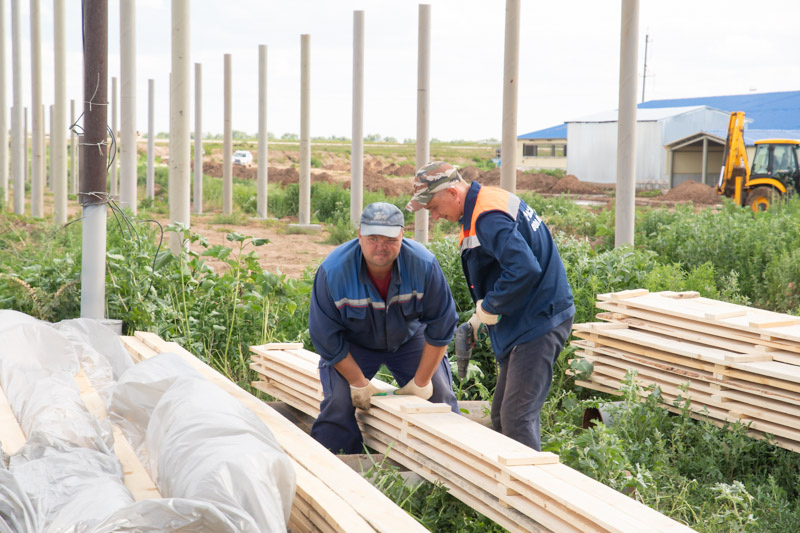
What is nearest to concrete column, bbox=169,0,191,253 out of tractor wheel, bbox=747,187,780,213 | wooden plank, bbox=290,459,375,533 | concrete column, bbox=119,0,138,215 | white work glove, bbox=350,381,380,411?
concrete column, bbox=119,0,138,215

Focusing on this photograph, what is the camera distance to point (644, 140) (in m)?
37.1

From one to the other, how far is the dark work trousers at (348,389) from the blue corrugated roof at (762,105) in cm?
3691

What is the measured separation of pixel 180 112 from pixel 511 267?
5795 mm

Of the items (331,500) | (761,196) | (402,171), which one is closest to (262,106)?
(761,196)

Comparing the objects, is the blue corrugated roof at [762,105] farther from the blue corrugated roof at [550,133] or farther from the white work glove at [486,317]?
the white work glove at [486,317]

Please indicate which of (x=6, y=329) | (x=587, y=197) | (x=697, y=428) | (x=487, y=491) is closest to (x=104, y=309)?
(x=6, y=329)

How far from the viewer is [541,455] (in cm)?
366

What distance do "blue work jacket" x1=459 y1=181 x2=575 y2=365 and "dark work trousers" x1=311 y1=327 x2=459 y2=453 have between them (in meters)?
0.55

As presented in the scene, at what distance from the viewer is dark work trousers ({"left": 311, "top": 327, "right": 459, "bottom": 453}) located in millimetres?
4961

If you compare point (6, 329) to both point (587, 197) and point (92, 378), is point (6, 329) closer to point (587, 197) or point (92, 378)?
point (92, 378)

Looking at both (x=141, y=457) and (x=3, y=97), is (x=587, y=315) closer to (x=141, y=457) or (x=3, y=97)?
(x=141, y=457)

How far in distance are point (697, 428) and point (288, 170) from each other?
40.8m

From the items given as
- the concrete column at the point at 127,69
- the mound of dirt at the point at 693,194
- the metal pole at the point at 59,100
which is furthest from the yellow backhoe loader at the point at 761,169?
the metal pole at the point at 59,100

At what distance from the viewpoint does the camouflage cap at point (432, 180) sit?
4520 mm
